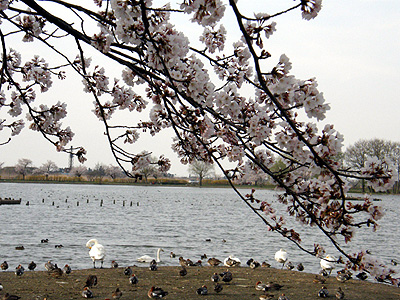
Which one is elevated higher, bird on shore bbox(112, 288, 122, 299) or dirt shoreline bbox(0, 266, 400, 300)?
bird on shore bbox(112, 288, 122, 299)

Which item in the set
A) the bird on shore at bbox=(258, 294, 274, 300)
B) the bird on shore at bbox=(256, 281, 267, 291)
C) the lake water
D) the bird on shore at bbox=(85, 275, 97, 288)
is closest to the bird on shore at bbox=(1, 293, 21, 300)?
the bird on shore at bbox=(85, 275, 97, 288)

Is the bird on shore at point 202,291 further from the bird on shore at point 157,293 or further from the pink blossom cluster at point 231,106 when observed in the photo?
the pink blossom cluster at point 231,106

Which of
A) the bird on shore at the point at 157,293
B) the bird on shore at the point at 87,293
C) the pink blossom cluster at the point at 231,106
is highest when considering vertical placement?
the pink blossom cluster at the point at 231,106

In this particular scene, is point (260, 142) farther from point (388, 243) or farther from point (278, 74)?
point (388, 243)

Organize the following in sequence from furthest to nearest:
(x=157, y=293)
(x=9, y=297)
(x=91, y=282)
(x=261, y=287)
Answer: (x=261, y=287)
(x=91, y=282)
(x=157, y=293)
(x=9, y=297)

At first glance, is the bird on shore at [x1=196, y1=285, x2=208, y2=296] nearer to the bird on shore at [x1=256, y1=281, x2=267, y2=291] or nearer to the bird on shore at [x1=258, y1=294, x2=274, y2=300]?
the bird on shore at [x1=258, y1=294, x2=274, y2=300]

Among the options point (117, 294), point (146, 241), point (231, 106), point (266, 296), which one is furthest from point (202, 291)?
point (146, 241)

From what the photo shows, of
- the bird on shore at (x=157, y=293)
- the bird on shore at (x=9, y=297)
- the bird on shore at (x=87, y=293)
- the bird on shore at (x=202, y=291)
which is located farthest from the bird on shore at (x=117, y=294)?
the bird on shore at (x=9, y=297)

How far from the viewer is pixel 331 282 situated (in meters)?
12.5

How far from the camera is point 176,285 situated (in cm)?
1102

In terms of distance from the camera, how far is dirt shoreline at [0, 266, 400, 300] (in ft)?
32.5

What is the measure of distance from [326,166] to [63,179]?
14907 centimetres

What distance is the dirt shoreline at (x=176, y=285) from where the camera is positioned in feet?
32.5

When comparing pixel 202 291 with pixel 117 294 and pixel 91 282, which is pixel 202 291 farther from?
pixel 91 282
